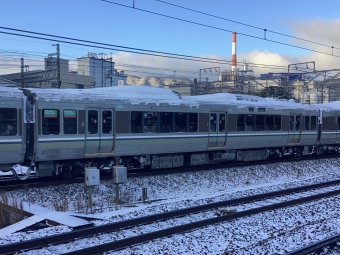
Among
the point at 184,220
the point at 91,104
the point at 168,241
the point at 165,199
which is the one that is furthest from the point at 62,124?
the point at 168,241

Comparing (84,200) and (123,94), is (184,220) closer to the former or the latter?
(84,200)

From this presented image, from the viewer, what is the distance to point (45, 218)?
31.8ft

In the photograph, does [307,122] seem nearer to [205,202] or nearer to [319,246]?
[205,202]

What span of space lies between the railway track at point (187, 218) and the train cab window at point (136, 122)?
5521mm

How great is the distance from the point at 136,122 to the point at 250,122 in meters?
7.37

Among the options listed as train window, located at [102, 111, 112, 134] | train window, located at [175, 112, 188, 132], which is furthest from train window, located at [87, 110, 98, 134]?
train window, located at [175, 112, 188, 132]

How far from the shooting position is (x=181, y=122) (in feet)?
58.0

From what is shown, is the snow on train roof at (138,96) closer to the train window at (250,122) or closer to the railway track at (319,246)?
the train window at (250,122)

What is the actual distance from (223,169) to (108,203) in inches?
300

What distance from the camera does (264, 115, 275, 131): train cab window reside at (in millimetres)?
21703

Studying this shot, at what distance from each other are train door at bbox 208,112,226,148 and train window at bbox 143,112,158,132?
11.1 feet

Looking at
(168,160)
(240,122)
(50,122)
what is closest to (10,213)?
(50,122)

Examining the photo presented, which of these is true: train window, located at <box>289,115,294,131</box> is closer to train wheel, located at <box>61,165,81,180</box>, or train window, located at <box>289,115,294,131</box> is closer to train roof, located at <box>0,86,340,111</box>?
train roof, located at <box>0,86,340,111</box>

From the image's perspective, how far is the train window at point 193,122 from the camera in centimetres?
1806
